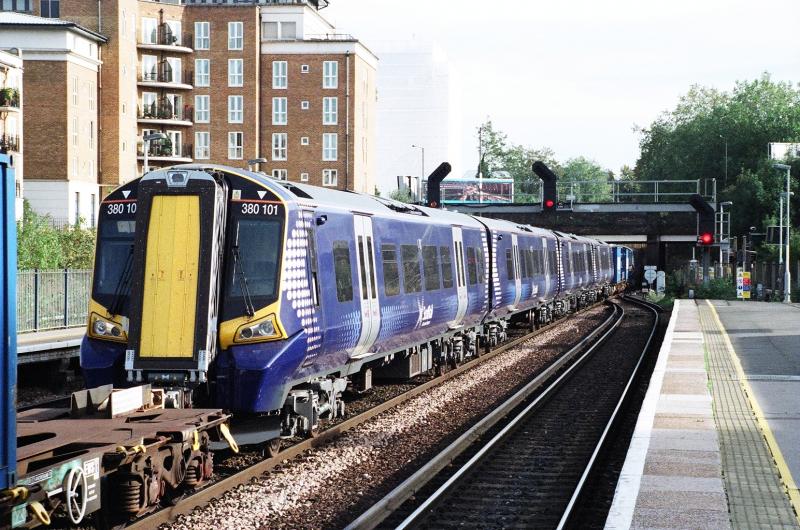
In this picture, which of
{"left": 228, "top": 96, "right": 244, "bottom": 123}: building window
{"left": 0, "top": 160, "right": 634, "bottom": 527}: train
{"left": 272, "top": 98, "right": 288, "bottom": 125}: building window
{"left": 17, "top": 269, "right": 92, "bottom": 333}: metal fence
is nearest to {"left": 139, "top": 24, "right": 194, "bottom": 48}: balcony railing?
{"left": 228, "top": 96, "right": 244, "bottom": 123}: building window

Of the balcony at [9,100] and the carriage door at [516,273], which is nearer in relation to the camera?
the carriage door at [516,273]

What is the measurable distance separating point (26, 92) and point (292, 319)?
5090cm

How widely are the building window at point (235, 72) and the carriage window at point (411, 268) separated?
6077 centimetres

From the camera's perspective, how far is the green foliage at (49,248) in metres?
33.1

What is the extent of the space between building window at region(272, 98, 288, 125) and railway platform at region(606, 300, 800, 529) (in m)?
54.2

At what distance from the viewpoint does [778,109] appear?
365 ft

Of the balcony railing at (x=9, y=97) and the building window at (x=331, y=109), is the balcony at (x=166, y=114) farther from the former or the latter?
the balcony railing at (x=9, y=97)

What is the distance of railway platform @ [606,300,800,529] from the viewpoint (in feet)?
33.4

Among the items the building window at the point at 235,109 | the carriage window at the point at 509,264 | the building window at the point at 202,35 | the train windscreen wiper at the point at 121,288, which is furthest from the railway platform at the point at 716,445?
the building window at the point at 202,35

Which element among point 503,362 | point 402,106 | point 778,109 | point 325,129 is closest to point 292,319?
point 503,362

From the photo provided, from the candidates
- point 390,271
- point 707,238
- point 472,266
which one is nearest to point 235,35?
point 707,238

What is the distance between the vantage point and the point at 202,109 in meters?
78.4

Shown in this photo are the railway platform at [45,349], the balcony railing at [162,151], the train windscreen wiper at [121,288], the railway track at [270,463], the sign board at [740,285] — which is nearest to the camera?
the railway track at [270,463]

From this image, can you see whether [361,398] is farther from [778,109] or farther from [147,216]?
[778,109]
